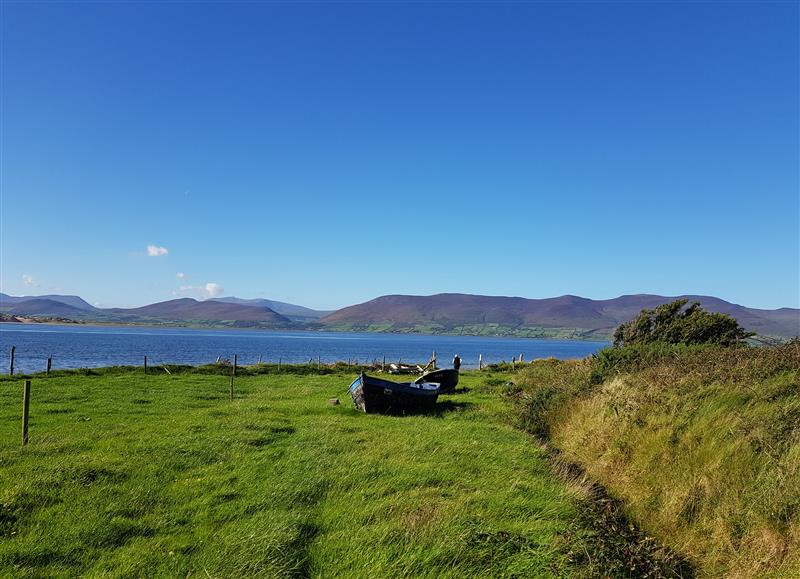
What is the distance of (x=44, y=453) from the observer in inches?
469

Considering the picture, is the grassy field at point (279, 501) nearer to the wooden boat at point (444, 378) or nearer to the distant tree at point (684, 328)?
the wooden boat at point (444, 378)

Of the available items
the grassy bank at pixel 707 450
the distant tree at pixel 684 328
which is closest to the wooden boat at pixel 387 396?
the grassy bank at pixel 707 450

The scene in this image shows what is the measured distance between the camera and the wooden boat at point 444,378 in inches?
1089

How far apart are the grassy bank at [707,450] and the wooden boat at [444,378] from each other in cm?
1131

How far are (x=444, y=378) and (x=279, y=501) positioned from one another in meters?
19.4

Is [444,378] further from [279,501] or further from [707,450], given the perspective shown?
[279,501]

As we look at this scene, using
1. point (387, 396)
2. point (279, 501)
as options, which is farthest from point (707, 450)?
point (387, 396)

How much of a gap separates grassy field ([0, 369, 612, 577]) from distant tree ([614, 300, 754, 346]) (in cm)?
1363

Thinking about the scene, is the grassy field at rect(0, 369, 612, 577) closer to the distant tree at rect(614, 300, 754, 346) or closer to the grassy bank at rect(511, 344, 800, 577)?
the grassy bank at rect(511, 344, 800, 577)

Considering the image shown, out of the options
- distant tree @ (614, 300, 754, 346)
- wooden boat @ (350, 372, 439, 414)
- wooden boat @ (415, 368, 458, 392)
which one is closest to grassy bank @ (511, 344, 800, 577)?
wooden boat @ (350, 372, 439, 414)

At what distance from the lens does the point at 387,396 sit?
20062mm

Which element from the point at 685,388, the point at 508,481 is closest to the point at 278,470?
the point at 508,481

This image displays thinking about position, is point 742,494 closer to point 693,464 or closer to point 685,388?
point 693,464

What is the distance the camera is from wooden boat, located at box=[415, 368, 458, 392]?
27.7m
